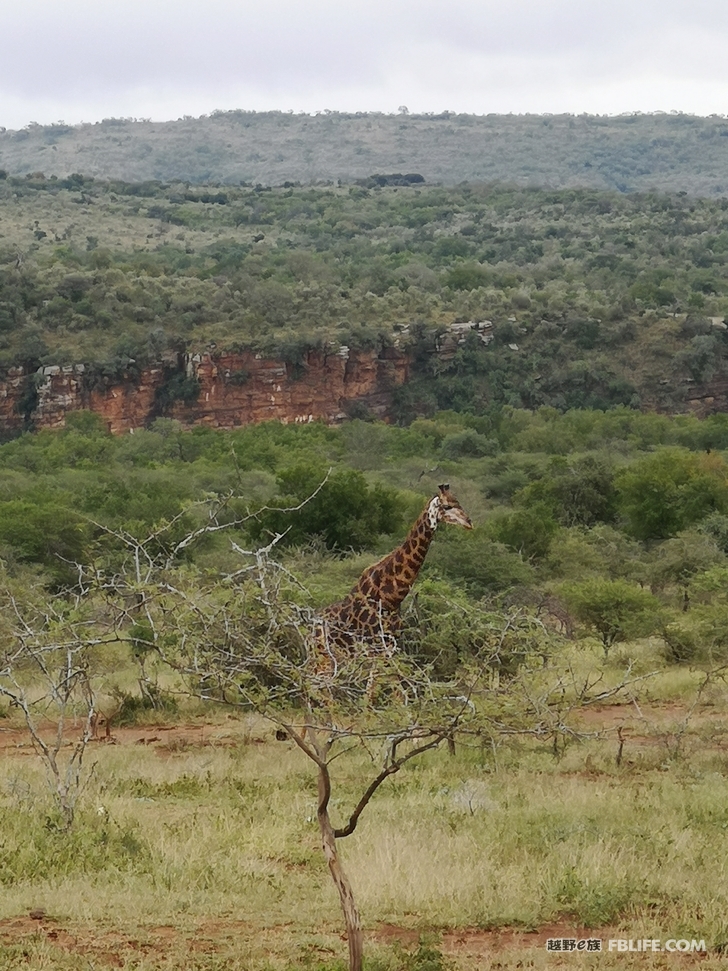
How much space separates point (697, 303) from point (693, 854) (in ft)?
139

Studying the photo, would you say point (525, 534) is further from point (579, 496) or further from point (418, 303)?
point (418, 303)

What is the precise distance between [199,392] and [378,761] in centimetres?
3213

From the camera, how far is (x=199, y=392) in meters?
41.9

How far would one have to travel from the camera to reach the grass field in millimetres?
6113

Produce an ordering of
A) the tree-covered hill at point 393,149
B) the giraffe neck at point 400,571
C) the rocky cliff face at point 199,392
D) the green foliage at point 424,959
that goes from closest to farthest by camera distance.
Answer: the green foliage at point 424,959 → the giraffe neck at point 400,571 → the rocky cliff face at point 199,392 → the tree-covered hill at point 393,149

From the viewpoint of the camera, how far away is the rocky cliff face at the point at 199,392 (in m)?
41.0

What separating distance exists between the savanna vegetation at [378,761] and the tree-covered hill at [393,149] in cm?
10780

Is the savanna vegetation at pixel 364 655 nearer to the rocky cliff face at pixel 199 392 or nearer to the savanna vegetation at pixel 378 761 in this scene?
the savanna vegetation at pixel 378 761

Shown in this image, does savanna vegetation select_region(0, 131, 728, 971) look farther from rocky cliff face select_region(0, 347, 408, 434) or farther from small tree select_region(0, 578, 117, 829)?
rocky cliff face select_region(0, 347, 408, 434)

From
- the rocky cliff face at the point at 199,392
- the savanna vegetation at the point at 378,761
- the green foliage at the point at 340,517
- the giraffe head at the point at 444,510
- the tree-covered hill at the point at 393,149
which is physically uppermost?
the tree-covered hill at the point at 393,149

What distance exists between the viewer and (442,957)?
595 cm

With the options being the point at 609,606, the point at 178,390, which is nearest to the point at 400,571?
the point at 609,606

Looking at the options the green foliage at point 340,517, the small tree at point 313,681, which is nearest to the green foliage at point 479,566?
the green foliage at point 340,517

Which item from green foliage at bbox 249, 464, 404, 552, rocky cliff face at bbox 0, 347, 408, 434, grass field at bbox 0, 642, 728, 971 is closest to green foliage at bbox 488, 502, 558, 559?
green foliage at bbox 249, 464, 404, 552
